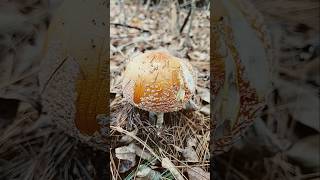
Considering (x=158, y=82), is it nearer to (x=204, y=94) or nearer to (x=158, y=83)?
(x=158, y=83)

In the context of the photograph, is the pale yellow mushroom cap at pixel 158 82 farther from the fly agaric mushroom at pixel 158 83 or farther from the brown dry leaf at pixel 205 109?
the brown dry leaf at pixel 205 109

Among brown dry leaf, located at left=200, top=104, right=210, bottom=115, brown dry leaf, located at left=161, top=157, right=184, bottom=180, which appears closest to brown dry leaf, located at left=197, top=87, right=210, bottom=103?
brown dry leaf, located at left=200, top=104, right=210, bottom=115

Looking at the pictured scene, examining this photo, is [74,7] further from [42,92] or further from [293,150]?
[293,150]

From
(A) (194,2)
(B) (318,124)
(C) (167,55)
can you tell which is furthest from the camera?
(A) (194,2)

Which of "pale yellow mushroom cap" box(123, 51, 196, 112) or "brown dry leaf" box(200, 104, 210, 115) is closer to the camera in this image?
"pale yellow mushroom cap" box(123, 51, 196, 112)

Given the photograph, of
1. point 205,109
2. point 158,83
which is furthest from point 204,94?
point 158,83

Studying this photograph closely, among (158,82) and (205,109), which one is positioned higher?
(158,82)

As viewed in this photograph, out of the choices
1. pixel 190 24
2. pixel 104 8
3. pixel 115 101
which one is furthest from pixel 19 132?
pixel 190 24

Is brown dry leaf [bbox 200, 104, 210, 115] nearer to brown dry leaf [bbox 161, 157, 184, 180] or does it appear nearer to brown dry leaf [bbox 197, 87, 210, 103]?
brown dry leaf [bbox 197, 87, 210, 103]
